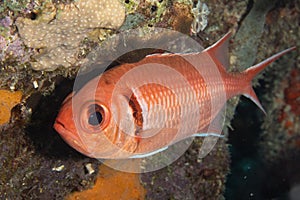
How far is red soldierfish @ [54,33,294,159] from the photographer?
86.5 inches

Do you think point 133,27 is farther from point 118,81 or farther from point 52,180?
point 52,180

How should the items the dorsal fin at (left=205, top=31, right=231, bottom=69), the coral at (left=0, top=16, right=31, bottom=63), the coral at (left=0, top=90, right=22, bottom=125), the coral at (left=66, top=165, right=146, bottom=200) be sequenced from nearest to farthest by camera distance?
the coral at (left=0, top=16, right=31, bottom=63) → the coral at (left=0, top=90, right=22, bottom=125) → the dorsal fin at (left=205, top=31, right=231, bottom=69) → the coral at (left=66, top=165, right=146, bottom=200)

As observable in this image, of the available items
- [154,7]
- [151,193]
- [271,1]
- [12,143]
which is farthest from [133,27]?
[271,1]

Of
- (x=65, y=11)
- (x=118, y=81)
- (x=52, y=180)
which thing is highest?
(x=65, y=11)

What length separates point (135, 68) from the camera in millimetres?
2465

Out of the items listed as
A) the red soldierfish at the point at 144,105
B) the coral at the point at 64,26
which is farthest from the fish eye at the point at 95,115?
the coral at the point at 64,26

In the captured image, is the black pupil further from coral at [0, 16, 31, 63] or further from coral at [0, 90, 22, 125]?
coral at [0, 90, 22, 125]

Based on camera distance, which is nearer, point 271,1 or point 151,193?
point 151,193

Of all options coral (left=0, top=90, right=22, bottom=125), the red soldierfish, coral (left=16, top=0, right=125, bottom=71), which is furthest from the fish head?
coral (left=0, top=90, right=22, bottom=125)

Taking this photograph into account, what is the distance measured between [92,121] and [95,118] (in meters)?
0.03

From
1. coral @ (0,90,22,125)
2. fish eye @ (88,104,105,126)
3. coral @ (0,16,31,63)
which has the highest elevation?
coral @ (0,16,31,63)

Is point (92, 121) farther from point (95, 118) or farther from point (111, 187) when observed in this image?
point (111, 187)

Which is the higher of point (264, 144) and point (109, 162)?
point (109, 162)

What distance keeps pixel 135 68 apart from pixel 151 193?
1.87m
